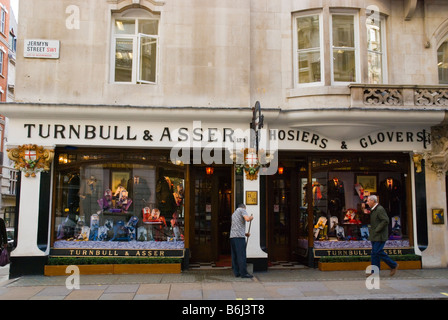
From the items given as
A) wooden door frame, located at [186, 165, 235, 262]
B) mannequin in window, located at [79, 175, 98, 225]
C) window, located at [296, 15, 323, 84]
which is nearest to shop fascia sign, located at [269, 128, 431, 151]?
window, located at [296, 15, 323, 84]

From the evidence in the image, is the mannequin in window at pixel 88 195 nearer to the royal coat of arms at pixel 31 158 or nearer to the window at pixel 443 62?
the royal coat of arms at pixel 31 158

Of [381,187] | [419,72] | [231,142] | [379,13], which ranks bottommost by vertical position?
[381,187]

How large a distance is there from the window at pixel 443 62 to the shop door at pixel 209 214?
260 inches

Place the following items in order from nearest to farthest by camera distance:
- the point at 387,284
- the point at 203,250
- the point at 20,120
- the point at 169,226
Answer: the point at 387,284 < the point at 20,120 < the point at 169,226 < the point at 203,250

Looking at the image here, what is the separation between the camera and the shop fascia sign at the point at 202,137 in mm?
9836

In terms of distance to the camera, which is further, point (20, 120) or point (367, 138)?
point (367, 138)

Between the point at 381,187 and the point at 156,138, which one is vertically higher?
the point at 156,138

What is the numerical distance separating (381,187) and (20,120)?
9580mm

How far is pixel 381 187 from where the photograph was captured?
36.8 feet

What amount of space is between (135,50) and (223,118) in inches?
118

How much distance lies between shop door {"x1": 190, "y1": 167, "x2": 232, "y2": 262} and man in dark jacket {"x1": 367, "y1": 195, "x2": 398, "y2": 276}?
4.44 m
